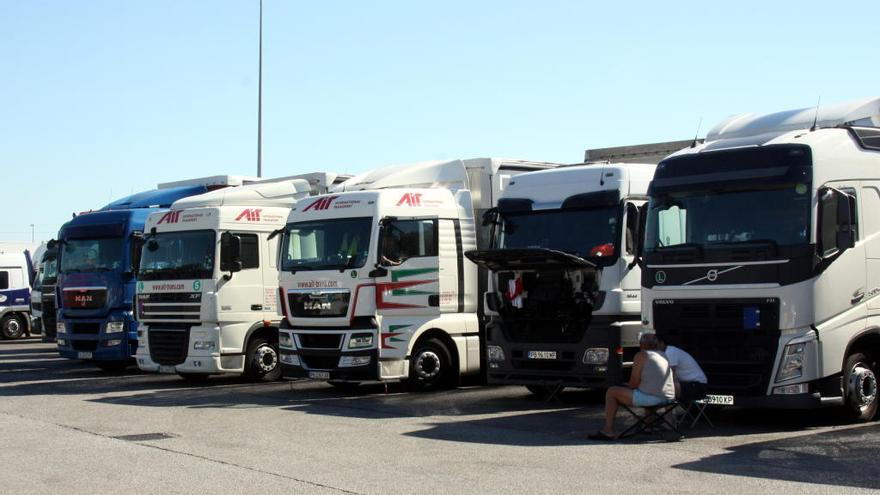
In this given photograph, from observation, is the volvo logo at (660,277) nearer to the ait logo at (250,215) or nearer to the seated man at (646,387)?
the seated man at (646,387)

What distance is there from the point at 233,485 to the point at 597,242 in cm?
662

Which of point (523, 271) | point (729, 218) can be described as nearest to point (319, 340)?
point (523, 271)

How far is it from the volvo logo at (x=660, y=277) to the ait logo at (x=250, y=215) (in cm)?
840

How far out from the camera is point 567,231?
14844mm

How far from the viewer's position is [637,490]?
906 cm

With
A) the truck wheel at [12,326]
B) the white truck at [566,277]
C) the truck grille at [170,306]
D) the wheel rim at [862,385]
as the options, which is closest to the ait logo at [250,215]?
the truck grille at [170,306]

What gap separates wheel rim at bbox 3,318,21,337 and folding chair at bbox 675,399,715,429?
89.0 feet

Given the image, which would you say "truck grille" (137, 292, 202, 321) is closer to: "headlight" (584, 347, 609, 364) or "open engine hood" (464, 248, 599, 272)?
"open engine hood" (464, 248, 599, 272)

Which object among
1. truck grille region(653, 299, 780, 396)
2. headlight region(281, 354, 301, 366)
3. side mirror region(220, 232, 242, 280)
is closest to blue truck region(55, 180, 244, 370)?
side mirror region(220, 232, 242, 280)

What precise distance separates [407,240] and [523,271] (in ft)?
7.43

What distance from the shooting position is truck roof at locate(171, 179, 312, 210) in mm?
19625

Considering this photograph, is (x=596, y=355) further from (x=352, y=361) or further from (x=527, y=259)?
(x=352, y=361)

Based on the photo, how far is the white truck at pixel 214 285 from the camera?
18.8 meters

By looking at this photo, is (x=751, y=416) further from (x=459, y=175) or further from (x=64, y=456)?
(x=64, y=456)
